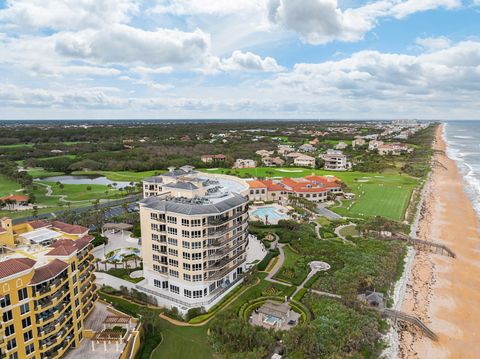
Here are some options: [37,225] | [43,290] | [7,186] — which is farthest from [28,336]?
[7,186]

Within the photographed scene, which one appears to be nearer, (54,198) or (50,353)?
(50,353)

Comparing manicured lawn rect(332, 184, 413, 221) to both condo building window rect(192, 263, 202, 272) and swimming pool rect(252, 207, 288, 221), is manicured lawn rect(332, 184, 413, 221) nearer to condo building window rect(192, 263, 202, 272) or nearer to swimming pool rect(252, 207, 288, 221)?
swimming pool rect(252, 207, 288, 221)

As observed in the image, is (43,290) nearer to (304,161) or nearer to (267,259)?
(267,259)

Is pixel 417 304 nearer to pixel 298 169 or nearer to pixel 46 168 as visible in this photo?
pixel 298 169

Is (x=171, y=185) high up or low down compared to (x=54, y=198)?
up

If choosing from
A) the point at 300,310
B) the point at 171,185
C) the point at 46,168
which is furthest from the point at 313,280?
the point at 46,168

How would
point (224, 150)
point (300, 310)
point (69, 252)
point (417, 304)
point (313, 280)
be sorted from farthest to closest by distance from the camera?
point (224, 150)
point (313, 280)
point (417, 304)
point (300, 310)
point (69, 252)

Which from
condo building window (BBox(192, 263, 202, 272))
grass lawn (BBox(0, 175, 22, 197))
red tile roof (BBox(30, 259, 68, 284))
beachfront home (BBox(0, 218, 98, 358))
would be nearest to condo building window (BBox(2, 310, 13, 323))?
beachfront home (BBox(0, 218, 98, 358))
